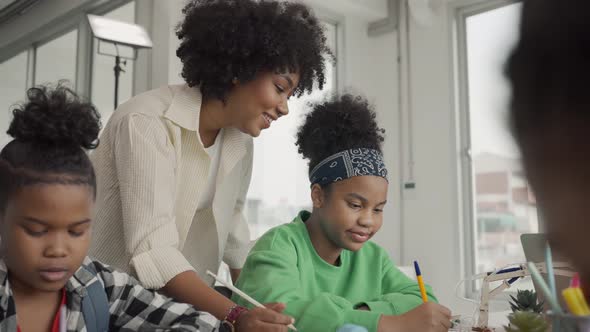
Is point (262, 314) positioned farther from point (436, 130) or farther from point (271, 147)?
point (436, 130)

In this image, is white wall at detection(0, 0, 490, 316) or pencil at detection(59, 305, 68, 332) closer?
pencil at detection(59, 305, 68, 332)

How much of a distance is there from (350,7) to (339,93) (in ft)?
8.35

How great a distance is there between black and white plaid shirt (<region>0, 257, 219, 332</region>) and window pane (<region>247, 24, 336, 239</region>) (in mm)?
2629

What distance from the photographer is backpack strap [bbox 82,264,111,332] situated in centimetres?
96

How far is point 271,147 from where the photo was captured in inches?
149

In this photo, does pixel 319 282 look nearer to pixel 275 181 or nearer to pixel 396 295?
pixel 396 295

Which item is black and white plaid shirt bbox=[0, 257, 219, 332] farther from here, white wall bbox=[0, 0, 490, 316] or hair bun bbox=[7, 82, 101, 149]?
white wall bbox=[0, 0, 490, 316]

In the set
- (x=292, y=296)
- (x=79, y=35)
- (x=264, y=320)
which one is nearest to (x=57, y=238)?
(x=264, y=320)

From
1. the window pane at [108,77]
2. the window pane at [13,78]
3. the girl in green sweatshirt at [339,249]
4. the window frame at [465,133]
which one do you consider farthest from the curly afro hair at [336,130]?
the window pane at [13,78]

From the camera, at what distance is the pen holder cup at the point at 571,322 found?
364 millimetres

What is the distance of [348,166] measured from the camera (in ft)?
4.73

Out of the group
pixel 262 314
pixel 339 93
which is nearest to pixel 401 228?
pixel 339 93

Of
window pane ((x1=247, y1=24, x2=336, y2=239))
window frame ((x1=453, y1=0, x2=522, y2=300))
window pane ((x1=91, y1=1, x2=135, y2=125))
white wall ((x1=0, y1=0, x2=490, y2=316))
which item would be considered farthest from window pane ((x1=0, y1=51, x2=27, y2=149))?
window frame ((x1=453, y1=0, x2=522, y2=300))

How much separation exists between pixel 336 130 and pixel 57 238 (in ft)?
2.83
